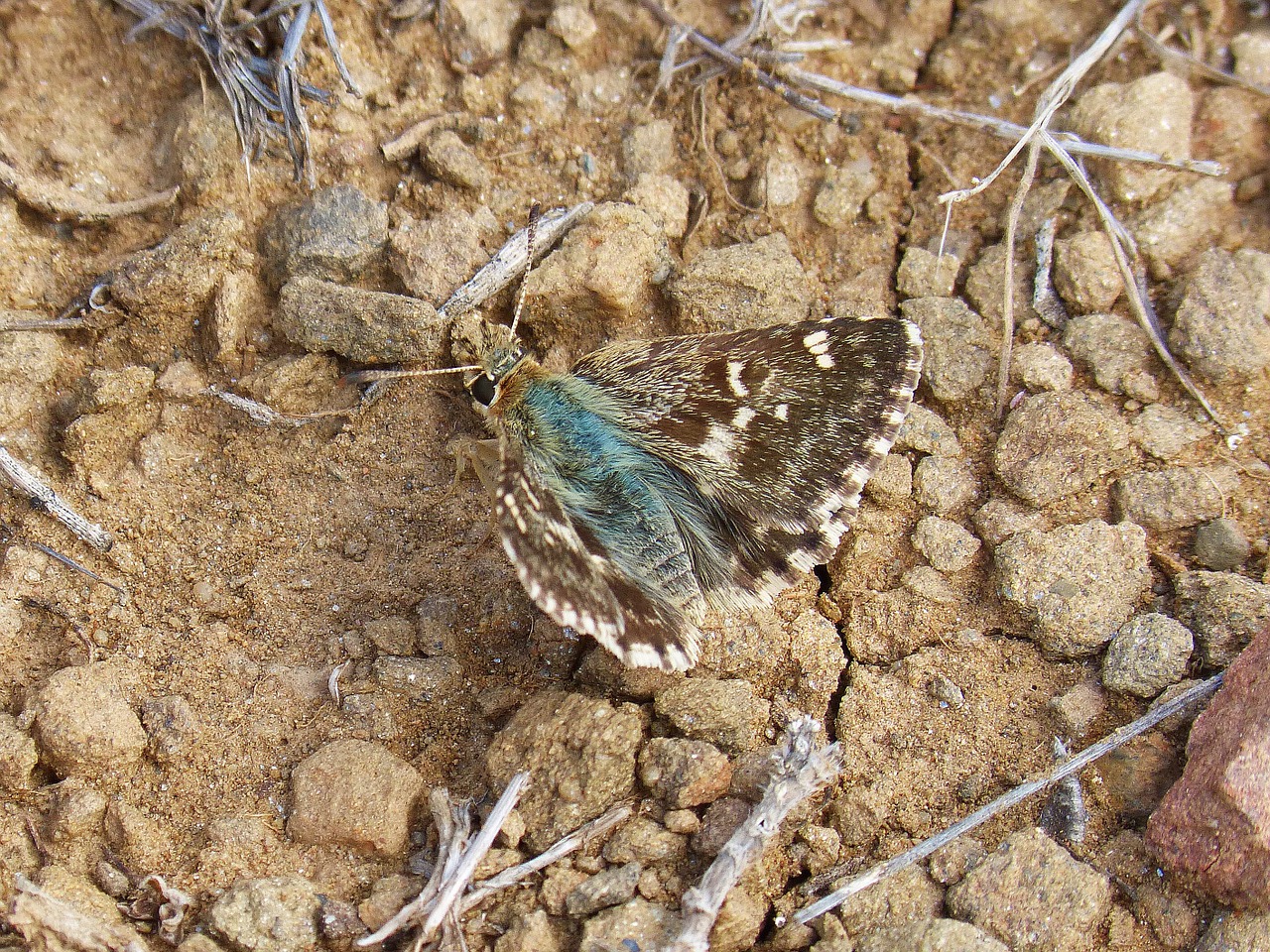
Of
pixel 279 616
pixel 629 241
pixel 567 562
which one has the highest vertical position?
pixel 629 241

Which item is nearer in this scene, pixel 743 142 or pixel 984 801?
pixel 984 801

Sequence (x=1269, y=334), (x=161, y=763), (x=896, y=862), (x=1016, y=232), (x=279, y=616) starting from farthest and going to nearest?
(x=1016, y=232)
(x=1269, y=334)
(x=279, y=616)
(x=161, y=763)
(x=896, y=862)

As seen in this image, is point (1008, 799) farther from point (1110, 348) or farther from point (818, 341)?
point (1110, 348)

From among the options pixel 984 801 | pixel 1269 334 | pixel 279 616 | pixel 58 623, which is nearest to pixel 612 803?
pixel 984 801

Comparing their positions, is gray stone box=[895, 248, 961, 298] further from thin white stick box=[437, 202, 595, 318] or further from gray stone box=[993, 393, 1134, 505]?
thin white stick box=[437, 202, 595, 318]

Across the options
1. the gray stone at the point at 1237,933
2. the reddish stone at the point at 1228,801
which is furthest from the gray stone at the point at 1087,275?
the gray stone at the point at 1237,933

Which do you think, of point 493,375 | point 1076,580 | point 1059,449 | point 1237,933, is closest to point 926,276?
point 1059,449

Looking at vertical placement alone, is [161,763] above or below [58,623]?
below

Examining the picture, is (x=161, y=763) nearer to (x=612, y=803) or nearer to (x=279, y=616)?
(x=279, y=616)
